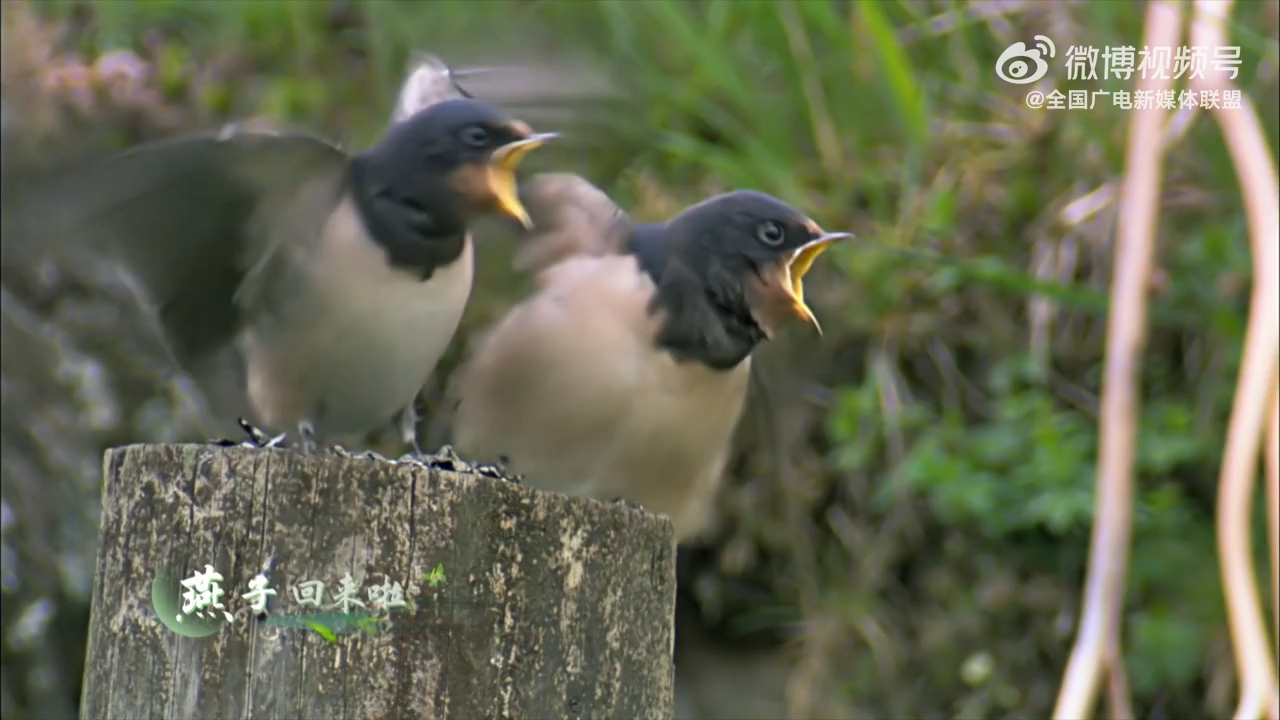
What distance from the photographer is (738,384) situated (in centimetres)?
222

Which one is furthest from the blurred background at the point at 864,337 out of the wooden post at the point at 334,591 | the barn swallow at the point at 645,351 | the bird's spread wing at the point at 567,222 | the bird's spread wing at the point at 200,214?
the wooden post at the point at 334,591

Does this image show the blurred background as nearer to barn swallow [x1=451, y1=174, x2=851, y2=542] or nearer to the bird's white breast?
barn swallow [x1=451, y1=174, x2=851, y2=542]

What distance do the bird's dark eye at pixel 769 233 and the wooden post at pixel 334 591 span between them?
91cm

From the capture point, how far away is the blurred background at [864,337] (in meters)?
2.79

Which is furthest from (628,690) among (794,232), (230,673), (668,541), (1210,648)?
(1210,648)

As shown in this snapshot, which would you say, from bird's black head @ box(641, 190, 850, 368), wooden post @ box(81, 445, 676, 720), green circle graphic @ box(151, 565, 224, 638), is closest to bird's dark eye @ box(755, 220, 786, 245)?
bird's black head @ box(641, 190, 850, 368)

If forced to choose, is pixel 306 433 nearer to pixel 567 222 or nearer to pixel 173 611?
pixel 567 222

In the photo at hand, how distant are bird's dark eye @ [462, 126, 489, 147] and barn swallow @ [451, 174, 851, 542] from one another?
0.32m

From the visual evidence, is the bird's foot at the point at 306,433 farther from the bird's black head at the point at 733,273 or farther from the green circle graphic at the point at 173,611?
the green circle graphic at the point at 173,611

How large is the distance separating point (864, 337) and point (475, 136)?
1360mm

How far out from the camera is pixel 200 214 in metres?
1.99

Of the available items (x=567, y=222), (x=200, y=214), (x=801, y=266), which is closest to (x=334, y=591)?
(x=200, y=214)

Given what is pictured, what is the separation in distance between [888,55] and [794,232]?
0.95 metres

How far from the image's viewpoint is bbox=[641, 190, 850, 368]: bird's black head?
2078mm
